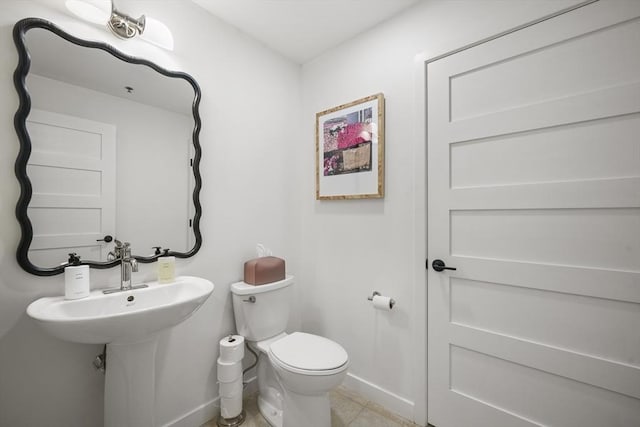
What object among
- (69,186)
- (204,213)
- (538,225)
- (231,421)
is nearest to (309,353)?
(231,421)

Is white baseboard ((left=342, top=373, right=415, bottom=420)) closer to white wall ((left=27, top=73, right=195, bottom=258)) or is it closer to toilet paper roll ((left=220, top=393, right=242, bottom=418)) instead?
toilet paper roll ((left=220, top=393, right=242, bottom=418))

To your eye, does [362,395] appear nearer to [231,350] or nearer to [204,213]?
[231,350]

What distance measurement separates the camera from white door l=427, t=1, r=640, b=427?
1065mm

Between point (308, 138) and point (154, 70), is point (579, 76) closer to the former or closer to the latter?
point (308, 138)

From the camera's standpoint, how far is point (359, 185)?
182 cm

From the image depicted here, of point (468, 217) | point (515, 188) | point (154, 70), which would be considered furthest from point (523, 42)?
point (154, 70)

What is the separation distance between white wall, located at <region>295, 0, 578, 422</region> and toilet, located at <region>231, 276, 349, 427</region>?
1.25ft

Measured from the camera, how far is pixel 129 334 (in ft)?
3.32

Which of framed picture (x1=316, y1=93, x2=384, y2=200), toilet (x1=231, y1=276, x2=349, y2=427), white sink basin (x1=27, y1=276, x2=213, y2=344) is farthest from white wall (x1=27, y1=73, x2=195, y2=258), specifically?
framed picture (x1=316, y1=93, x2=384, y2=200)

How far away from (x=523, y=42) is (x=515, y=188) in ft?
2.20

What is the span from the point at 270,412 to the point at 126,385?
0.82 m

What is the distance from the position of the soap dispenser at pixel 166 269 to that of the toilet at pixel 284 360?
0.38 meters

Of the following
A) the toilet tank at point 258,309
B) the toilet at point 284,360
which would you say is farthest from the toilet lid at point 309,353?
the toilet tank at point 258,309

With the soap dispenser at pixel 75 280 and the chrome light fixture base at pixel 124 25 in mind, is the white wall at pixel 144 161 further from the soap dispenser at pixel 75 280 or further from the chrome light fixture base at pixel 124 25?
the chrome light fixture base at pixel 124 25
